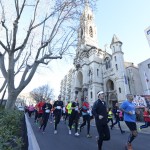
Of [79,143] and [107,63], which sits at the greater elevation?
[107,63]

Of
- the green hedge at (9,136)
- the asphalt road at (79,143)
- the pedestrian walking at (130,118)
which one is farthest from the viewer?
the asphalt road at (79,143)

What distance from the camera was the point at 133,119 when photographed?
534cm

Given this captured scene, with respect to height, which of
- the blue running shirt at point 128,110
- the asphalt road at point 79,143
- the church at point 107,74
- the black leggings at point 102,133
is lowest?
the asphalt road at point 79,143

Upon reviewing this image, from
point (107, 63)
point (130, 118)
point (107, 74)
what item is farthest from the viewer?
point (107, 63)

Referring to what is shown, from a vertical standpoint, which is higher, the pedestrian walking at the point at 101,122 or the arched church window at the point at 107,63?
the arched church window at the point at 107,63

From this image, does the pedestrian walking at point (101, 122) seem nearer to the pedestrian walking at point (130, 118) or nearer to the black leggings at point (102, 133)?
the black leggings at point (102, 133)

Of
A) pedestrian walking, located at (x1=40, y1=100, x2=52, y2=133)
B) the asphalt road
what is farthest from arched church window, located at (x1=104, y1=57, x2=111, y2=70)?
the asphalt road

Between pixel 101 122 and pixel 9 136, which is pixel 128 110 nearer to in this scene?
pixel 101 122

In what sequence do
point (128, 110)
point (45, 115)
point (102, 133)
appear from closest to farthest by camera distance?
point (102, 133), point (128, 110), point (45, 115)

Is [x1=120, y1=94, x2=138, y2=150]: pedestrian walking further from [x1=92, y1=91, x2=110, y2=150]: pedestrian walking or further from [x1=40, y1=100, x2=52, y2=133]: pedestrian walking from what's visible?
[x1=40, y1=100, x2=52, y2=133]: pedestrian walking

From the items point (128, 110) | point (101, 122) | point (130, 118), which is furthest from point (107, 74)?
point (101, 122)

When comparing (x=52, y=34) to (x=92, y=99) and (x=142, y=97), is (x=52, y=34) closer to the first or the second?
(x=142, y=97)

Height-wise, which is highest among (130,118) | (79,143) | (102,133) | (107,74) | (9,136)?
(107,74)

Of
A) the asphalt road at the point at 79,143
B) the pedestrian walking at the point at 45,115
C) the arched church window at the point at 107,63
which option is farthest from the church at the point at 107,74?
the asphalt road at the point at 79,143
